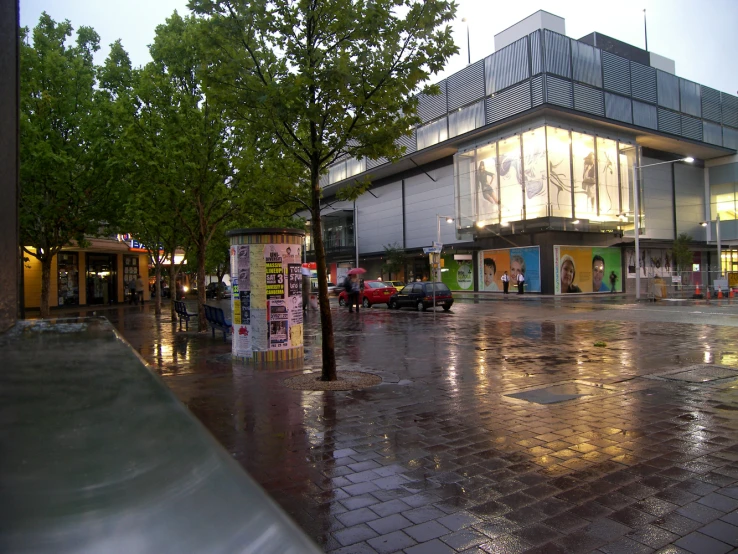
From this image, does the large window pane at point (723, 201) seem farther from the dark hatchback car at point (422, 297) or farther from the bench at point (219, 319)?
the bench at point (219, 319)

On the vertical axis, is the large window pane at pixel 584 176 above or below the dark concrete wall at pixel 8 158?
above

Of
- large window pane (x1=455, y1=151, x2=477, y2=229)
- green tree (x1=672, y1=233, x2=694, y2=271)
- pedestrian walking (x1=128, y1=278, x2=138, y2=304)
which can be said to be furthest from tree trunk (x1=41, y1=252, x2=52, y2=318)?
green tree (x1=672, y1=233, x2=694, y2=271)

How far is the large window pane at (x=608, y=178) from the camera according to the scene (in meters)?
40.5

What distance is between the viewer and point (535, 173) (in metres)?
37.9

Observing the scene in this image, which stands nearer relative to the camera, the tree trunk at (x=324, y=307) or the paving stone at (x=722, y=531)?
the paving stone at (x=722, y=531)

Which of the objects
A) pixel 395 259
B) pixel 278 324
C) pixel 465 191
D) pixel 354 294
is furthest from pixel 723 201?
pixel 278 324

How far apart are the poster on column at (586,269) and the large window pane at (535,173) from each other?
343cm

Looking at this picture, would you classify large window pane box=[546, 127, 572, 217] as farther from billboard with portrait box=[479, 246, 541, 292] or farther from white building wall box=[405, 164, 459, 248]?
white building wall box=[405, 164, 459, 248]

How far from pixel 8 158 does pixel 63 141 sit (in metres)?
14.7

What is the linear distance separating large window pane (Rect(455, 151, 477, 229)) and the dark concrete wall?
4093 centimetres

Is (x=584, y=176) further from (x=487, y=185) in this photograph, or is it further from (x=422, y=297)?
(x=422, y=297)

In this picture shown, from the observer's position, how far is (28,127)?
48.3ft

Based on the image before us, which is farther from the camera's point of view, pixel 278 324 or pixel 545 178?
pixel 545 178

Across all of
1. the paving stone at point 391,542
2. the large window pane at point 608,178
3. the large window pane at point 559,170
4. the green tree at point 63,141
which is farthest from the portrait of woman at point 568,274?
the paving stone at point 391,542
